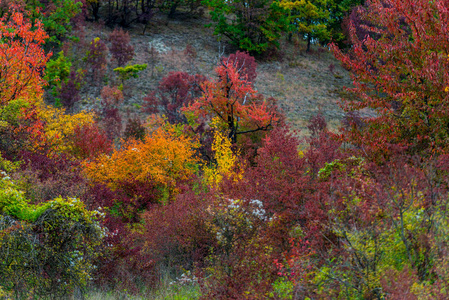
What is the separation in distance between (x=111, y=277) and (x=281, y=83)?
3227 cm

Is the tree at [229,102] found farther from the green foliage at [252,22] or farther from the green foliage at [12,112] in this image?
the green foliage at [252,22]

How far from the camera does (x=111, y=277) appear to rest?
1137 cm

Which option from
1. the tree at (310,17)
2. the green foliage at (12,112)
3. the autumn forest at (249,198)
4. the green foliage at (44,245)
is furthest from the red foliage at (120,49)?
the green foliage at (44,245)

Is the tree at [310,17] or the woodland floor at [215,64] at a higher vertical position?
the tree at [310,17]

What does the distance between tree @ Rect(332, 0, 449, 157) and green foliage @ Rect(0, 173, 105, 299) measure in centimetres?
750

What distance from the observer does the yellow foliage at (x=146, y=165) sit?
17438mm

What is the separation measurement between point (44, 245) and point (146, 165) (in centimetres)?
853

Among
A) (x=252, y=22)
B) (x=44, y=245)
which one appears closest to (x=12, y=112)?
(x=44, y=245)

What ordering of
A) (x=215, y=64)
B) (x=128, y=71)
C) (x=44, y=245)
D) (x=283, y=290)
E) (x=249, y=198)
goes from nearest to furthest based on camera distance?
(x=283, y=290) < (x=44, y=245) < (x=249, y=198) < (x=128, y=71) < (x=215, y=64)

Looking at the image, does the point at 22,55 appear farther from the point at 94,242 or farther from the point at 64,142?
the point at 94,242

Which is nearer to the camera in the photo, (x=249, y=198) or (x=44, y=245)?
(x=44, y=245)

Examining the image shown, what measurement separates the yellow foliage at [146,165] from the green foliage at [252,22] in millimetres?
26958

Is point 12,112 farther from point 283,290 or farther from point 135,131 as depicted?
point 283,290

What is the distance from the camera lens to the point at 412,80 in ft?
33.9
